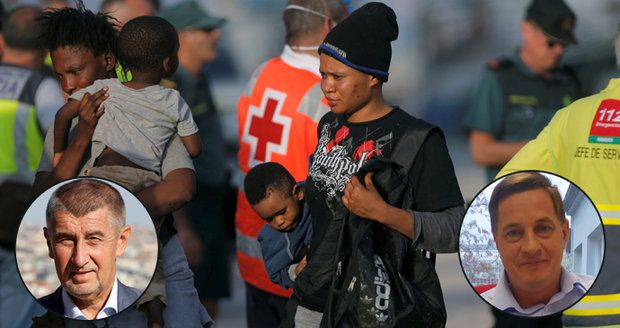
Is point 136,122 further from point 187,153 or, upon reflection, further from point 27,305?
point 27,305

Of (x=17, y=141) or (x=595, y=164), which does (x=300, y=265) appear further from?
(x=17, y=141)

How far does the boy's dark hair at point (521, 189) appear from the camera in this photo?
5202 millimetres

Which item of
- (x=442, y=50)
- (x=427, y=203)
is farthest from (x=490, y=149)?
(x=427, y=203)

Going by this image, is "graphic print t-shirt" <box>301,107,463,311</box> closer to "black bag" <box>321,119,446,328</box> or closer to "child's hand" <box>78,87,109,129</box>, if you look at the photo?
"black bag" <box>321,119,446,328</box>

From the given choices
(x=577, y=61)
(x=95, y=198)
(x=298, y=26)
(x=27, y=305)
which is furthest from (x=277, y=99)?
(x=577, y=61)

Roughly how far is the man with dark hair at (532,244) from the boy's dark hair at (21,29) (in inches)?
117

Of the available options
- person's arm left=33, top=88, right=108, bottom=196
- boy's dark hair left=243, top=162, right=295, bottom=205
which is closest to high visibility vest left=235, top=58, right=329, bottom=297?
boy's dark hair left=243, top=162, right=295, bottom=205

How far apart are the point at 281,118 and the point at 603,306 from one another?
5.71 feet

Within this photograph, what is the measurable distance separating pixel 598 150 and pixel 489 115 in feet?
8.64

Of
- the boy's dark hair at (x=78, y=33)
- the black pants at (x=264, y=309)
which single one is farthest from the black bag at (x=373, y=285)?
the black pants at (x=264, y=309)

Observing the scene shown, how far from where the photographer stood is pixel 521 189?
523 centimetres

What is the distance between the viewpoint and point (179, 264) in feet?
18.0

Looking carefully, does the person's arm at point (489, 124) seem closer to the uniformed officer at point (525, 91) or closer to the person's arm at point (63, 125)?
the uniformed officer at point (525, 91)

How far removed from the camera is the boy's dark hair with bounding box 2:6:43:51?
7676mm
